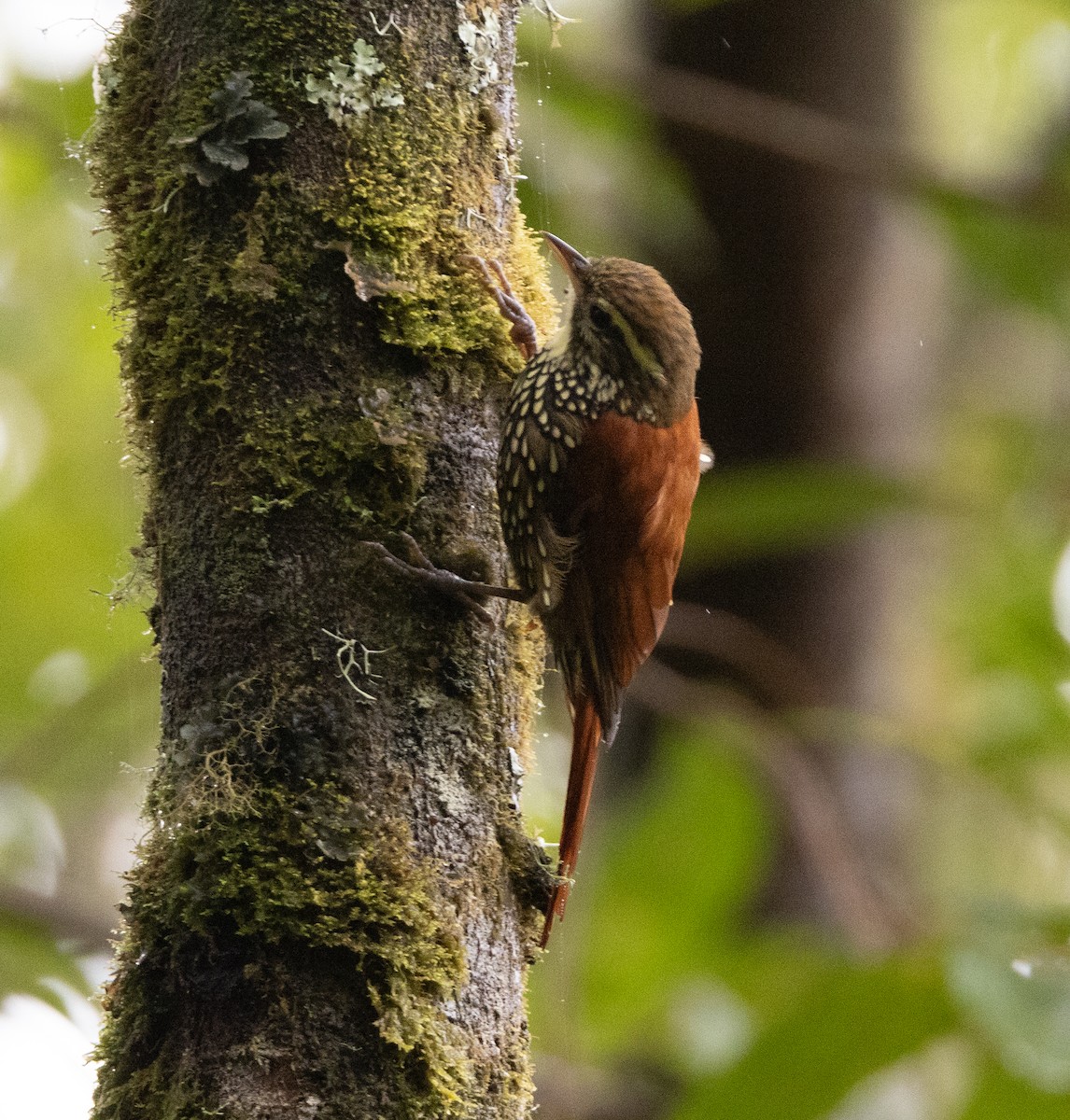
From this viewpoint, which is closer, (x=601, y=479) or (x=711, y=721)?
(x=601, y=479)

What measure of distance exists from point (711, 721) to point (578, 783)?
5.94 ft

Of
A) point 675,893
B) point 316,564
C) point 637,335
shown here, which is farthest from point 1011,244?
point 316,564

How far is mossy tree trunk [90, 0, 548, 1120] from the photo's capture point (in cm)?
Result: 183

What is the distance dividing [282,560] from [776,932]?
12.2 ft

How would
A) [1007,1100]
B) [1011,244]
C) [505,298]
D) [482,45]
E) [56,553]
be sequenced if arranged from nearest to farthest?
1. [482,45]
2. [505,298]
3. [1007,1100]
4. [1011,244]
5. [56,553]

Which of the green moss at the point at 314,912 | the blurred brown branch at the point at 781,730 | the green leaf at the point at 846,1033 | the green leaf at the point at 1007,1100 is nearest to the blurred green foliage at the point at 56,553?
the blurred brown branch at the point at 781,730

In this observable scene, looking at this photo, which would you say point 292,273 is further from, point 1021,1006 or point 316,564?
point 1021,1006

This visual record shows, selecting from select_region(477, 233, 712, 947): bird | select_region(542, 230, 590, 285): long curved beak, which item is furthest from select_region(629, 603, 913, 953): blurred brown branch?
select_region(542, 230, 590, 285): long curved beak

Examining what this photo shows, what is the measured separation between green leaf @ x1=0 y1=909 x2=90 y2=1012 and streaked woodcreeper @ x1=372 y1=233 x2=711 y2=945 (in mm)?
1959

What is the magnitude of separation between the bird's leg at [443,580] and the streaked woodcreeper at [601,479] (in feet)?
1.82

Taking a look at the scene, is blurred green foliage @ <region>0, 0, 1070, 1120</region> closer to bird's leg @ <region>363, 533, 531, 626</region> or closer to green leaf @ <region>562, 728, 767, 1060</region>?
green leaf @ <region>562, 728, 767, 1060</region>

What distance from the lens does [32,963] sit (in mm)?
4297

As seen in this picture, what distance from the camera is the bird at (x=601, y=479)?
289cm

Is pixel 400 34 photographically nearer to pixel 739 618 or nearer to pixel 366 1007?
pixel 366 1007
